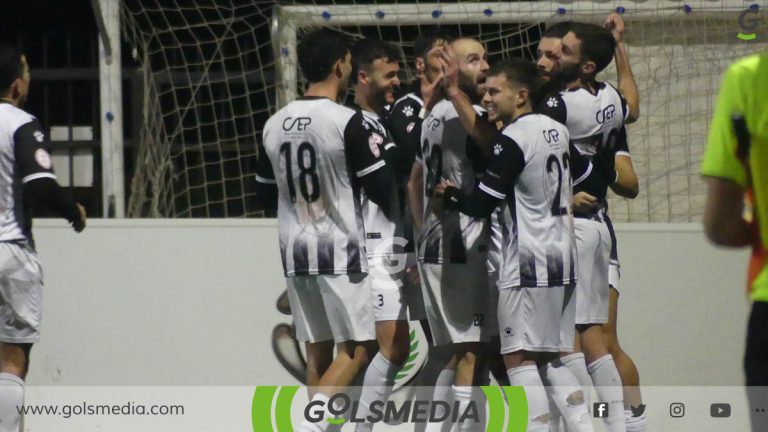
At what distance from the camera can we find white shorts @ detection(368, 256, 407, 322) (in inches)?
235

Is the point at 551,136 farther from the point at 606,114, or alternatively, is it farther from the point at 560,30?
the point at 560,30

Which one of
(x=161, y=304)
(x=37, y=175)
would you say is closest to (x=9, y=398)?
(x=37, y=175)

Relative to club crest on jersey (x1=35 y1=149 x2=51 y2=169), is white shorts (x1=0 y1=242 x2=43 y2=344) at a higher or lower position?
lower

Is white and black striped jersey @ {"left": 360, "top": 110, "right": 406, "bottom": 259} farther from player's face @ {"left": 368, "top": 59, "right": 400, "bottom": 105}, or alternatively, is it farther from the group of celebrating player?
player's face @ {"left": 368, "top": 59, "right": 400, "bottom": 105}

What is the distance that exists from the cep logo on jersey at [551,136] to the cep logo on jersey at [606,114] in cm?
70

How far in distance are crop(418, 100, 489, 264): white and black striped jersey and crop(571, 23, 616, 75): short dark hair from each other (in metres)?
0.78

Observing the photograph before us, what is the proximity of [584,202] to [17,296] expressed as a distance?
2.66m

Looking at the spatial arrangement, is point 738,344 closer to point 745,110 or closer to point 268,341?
point 268,341

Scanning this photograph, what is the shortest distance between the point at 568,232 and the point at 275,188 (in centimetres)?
136

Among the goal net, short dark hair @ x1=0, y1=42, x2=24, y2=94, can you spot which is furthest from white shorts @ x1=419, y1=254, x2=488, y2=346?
the goal net

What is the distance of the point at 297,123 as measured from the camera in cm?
561

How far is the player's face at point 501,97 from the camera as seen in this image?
5609 millimetres

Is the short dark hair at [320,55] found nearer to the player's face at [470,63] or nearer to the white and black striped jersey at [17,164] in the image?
the player's face at [470,63]

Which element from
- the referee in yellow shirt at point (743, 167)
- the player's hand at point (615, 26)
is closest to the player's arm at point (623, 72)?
the player's hand at point (615, 26)
